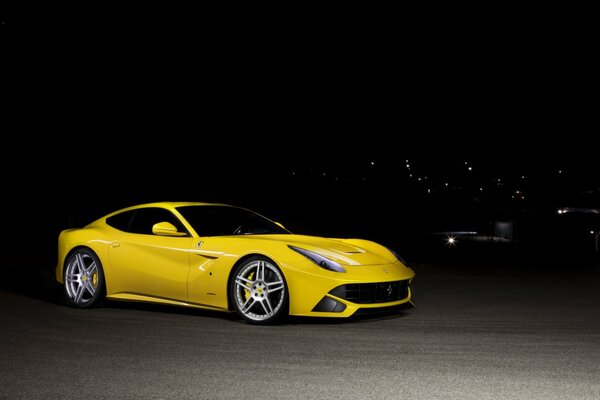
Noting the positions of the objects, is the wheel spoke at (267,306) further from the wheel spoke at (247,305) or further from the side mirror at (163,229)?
the side mirror at (163,229)

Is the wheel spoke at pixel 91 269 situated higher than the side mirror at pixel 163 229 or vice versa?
the side mirror at pixel 163 229

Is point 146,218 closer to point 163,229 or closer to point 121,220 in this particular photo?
point 121,220

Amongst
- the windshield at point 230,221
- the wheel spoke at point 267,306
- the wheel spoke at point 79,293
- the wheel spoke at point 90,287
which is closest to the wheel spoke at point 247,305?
the wheel spoke at point 267,306

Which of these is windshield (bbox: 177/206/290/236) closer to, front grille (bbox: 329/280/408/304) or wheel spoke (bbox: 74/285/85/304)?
wheel spoke (bbox: 74/285/85/304)

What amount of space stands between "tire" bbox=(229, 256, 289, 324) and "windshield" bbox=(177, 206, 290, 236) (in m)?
1.10

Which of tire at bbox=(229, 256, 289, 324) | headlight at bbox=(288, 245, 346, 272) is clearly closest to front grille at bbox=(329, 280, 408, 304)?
headlight at bbox=(288, 245, 346, 272)

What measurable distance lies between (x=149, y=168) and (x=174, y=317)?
5000 centimetres

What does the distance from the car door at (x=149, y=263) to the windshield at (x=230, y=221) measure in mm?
371

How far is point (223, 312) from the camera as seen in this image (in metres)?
10.1

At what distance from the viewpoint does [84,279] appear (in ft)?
34.5

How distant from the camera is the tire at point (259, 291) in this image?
898 cm

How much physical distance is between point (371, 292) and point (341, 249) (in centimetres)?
62

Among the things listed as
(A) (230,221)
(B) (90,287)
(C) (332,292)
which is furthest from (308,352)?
(B) (90,287)

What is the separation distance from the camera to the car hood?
9.16 metres
